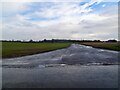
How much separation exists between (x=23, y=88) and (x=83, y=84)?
320 cm

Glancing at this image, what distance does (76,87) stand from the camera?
11.9m

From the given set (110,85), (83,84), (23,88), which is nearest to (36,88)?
(23,88)

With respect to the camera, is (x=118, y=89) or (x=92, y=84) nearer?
(x=118, y=89)

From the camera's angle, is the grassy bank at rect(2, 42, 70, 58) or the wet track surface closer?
the wet track surface

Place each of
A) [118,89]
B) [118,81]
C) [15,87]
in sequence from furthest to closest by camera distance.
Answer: [118,81]
[15,87]
[118,89]

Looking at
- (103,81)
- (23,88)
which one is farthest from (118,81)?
(23,88)

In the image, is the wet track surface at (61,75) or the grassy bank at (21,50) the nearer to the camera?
the wet track surface at (61,75)

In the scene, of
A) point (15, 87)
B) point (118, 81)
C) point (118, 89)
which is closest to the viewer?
point (118, 89)

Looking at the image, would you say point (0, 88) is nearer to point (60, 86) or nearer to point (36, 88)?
point (36, 88)

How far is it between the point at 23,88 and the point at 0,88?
115cm

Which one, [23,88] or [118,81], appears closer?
[23,88]

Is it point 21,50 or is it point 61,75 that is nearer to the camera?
point 61,75

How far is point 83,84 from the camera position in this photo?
12.7 metres

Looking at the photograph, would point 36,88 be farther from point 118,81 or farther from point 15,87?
point 118,81
